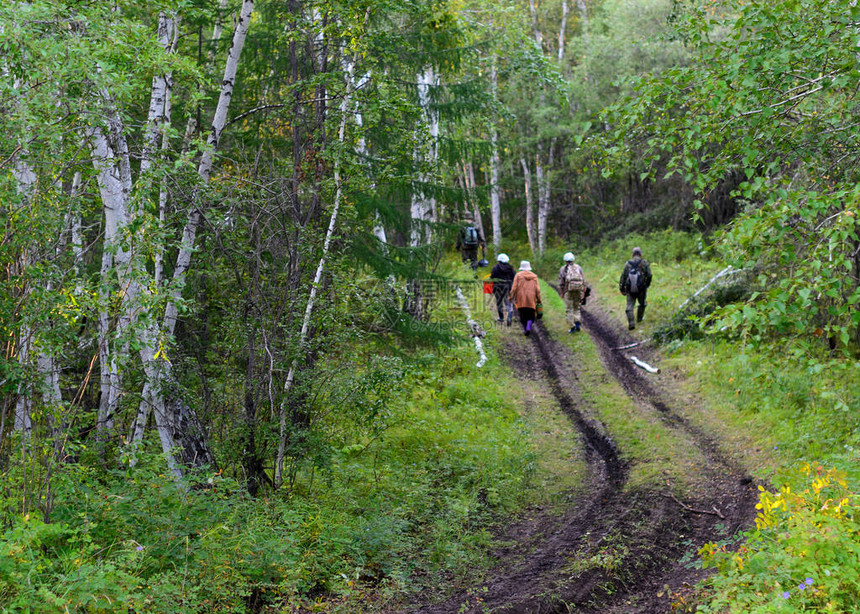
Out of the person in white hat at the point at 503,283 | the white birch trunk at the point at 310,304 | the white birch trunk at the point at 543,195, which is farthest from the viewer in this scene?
the white birch trunk at the point at 543,195

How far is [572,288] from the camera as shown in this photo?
1639 cm

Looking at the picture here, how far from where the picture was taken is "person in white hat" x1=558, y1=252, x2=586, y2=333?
16.4 meters

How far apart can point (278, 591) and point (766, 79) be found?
21.0 feet

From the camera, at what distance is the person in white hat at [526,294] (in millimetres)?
16297

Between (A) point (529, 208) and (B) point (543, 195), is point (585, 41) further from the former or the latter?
(A) point (529, 208)

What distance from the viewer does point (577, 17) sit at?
39.0m

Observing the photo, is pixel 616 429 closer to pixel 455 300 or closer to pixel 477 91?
pixel 477 91

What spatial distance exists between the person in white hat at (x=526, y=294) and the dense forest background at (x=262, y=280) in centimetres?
524

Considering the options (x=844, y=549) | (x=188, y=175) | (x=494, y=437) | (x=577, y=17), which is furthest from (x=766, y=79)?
(x=577, y=17)

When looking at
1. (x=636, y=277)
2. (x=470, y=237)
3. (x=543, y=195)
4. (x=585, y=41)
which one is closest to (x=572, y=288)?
(x=636, y=277)

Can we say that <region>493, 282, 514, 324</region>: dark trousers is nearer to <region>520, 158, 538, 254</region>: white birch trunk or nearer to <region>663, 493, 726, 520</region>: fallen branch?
<region>663, 493, 726, 520</region>: fallen branch

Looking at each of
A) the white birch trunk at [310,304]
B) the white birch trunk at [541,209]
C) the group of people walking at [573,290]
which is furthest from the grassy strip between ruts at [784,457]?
the white birch trunk at [541,209]

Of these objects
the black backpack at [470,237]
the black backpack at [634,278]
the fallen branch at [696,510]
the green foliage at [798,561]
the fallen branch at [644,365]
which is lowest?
the fallen branch at [696,510]

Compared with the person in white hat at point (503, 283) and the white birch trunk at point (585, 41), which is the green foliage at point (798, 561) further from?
the white birch trunk at point (585, 41)
